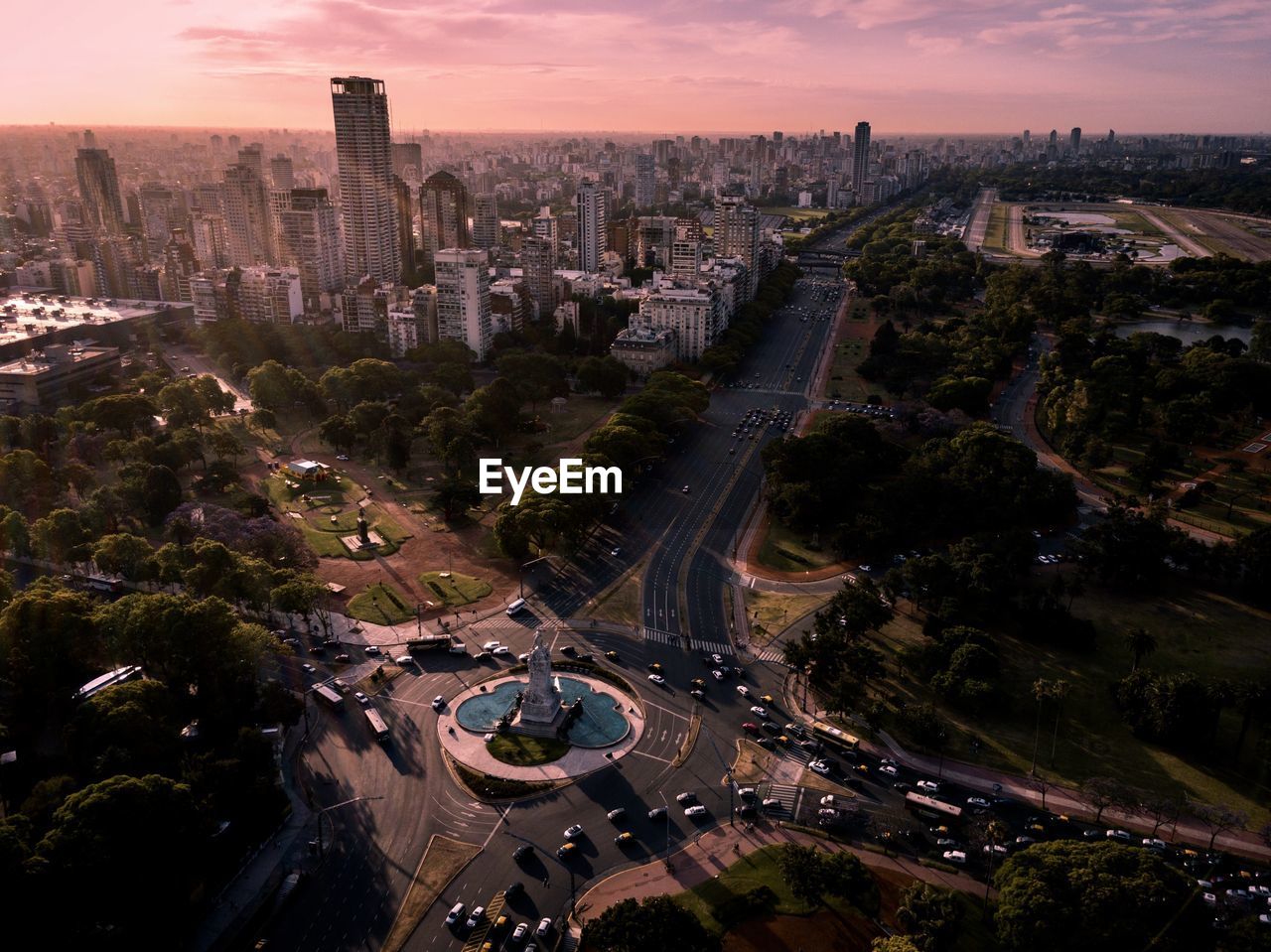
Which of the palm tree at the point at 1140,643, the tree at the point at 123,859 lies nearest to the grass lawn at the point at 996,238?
the palm tree at the point at 1140,643

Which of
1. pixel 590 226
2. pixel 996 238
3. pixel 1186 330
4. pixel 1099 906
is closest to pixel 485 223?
pixel 590 226

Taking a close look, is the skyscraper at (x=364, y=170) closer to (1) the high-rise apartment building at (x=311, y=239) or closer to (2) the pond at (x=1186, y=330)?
(1) the high-rise apartment building at (x=311, y=239)

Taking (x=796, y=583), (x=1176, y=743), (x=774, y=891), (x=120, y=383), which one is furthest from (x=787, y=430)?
(x=120, y=383)

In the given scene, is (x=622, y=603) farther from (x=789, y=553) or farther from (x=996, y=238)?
(x=996, y=238)

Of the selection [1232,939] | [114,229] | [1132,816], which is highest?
[114,229]

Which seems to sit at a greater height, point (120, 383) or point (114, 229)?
point (114, 229)

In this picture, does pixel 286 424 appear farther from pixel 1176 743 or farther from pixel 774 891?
pixel 1176 743

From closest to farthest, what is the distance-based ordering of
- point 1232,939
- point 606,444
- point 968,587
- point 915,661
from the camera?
1. point 1232,939
2. point 915,661
3. point 968,587
4. point 606,444
